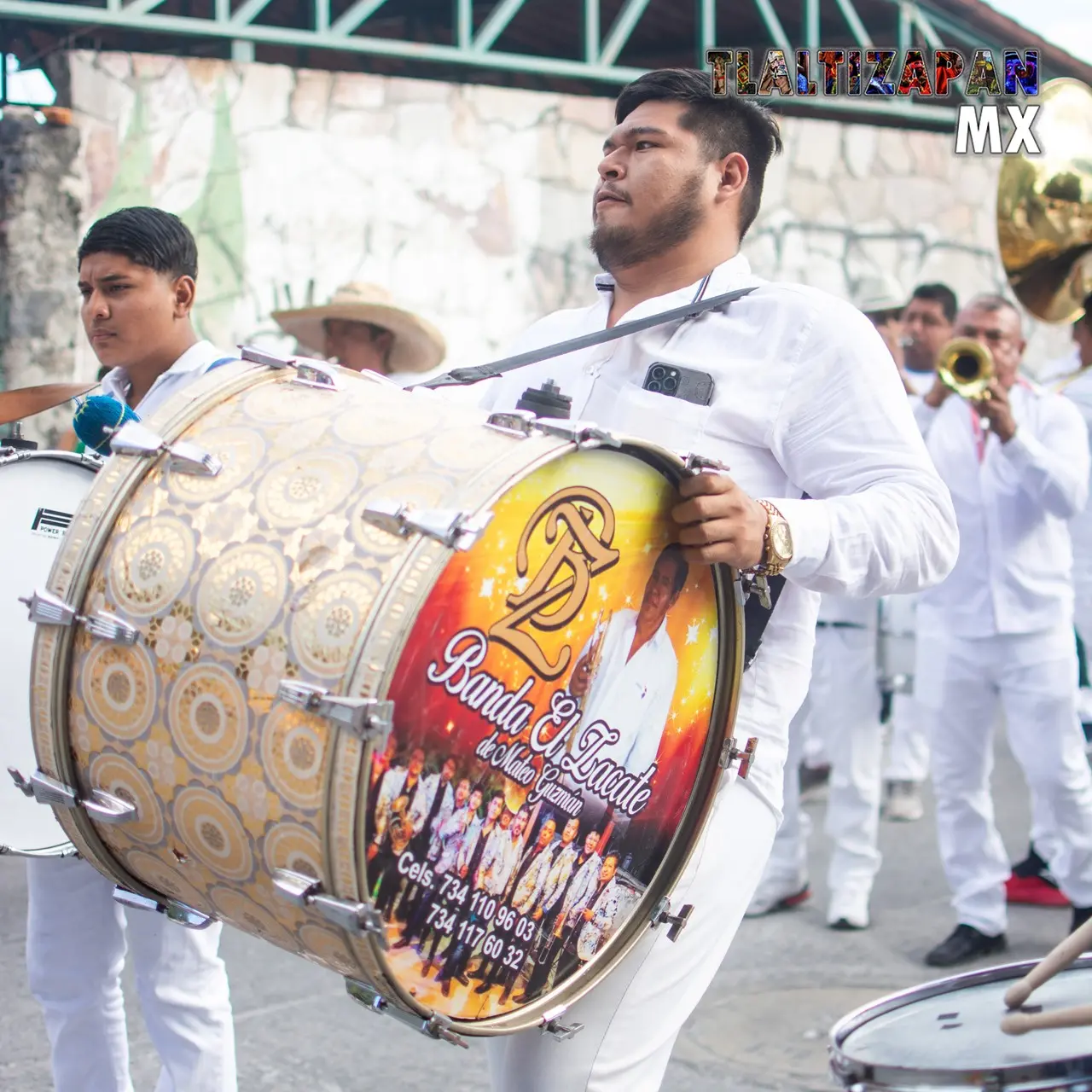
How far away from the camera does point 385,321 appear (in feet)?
18.4

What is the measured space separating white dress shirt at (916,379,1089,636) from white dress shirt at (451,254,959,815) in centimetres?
258

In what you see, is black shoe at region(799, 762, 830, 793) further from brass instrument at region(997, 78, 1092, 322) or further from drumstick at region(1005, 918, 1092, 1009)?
drumstick at region(1005, 918, 1092, 1009)

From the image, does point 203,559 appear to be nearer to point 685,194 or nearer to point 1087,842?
point 685,194

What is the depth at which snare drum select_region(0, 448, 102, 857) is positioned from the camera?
2605 mm

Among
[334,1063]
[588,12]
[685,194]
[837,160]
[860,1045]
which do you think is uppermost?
[588,12]

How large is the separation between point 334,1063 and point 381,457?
7.43 feet

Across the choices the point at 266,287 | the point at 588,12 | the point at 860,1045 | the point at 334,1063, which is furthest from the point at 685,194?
the point at 588,12

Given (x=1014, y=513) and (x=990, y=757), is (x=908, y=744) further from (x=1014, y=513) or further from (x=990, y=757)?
(x=1014, y=513)

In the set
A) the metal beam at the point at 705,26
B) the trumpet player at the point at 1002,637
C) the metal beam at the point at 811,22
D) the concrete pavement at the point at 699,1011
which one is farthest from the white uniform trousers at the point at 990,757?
the metal beam at the point at 811,22

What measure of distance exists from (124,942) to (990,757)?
2997 mm

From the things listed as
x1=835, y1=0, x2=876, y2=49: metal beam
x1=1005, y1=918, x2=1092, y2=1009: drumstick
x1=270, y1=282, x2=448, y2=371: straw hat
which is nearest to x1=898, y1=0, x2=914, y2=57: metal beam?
x1=835, y1=0, x2=876, y2=49: metal beam

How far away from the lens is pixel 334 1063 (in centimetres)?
364

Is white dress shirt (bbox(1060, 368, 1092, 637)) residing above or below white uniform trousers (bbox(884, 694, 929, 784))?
above

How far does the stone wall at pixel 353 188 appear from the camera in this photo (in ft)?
23.4
